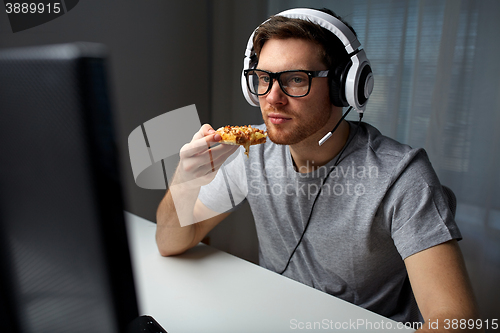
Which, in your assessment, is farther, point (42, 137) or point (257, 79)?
point (257, 79)

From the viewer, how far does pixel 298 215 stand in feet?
3.99

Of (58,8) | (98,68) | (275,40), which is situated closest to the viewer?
(98,68)

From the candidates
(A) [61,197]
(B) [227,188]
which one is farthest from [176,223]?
(A) [61,197]

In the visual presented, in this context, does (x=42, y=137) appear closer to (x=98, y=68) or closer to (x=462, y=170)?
(x=98, y=68)

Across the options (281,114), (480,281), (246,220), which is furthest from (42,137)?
(246,220)

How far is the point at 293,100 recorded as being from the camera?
1127 mm

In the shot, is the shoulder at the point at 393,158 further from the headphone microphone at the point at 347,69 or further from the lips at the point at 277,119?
the lips at the point at 277,119

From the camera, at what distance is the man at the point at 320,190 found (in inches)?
40.0

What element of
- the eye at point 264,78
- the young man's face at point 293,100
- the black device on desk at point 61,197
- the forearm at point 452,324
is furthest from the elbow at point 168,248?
the black device on desk at point 61,197

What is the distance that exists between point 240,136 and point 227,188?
1.04 feet

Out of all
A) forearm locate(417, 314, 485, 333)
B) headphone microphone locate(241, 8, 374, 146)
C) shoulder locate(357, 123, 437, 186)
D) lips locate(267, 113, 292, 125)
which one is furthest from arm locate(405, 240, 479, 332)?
lips locate(267, 113, 292, 125)

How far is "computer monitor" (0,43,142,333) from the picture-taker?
0.21m

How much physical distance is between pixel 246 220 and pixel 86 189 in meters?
2.36

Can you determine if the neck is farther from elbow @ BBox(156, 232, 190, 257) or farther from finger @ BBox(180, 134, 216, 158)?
elbow @ BBox(156, 232, 190, 257)
